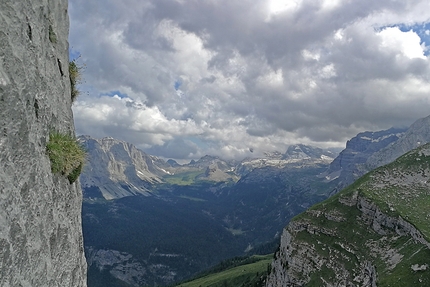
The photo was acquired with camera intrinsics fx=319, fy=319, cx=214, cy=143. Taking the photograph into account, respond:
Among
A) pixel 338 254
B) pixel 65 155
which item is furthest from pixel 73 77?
pixel 338 254

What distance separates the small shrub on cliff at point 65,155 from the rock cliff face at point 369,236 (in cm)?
5988

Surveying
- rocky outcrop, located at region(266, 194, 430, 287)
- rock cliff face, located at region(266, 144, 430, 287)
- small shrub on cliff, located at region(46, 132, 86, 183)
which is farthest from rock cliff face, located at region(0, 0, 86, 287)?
rocky outcrop, located at region(266, 194, 430, 287)

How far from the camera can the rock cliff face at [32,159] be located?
8883mm

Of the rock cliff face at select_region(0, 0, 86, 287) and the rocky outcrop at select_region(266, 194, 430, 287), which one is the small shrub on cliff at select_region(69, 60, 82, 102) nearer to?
the rock cliff face at select_region(0, 0, 86, 287)

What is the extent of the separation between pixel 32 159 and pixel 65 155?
3.03m

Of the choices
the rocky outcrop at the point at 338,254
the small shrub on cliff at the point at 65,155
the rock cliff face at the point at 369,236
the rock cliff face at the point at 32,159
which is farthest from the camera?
the rocky outcrop at the point at 338,254

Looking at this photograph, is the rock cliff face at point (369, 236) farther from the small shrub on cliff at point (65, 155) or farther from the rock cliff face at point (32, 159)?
the rock cliff face at point (32, 159)

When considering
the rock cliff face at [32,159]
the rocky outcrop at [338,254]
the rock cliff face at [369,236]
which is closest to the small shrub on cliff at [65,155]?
the rock cliff face at [32,159]

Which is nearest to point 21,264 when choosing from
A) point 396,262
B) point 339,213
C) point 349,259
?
point 396,262

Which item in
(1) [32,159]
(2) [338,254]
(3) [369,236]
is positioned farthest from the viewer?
(2) [338,254]

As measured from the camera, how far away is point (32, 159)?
34.0 feet

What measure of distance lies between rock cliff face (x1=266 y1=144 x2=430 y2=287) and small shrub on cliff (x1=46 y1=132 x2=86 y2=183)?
2357 inches

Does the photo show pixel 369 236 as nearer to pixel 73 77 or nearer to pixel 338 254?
pixel 338 254

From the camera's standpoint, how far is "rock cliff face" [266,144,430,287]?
64250mm
